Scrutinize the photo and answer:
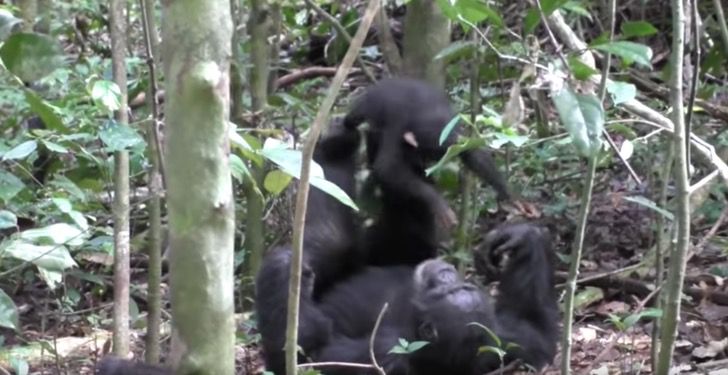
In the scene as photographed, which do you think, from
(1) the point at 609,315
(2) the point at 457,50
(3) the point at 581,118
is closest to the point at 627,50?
(3) the point at 581,118

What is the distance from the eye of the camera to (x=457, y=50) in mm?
3916

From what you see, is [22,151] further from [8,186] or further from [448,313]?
[448,313]

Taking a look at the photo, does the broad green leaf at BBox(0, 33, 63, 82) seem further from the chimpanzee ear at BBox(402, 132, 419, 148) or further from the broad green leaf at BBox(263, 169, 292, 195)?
the chimpanzee ear at BBox(402, 132, 419, 148)

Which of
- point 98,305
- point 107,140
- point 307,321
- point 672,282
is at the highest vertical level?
point 107,140

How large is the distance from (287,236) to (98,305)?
907 millimetres

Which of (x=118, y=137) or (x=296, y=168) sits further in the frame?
(x=118, y=137)

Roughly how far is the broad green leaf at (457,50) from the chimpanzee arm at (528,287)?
656 mm

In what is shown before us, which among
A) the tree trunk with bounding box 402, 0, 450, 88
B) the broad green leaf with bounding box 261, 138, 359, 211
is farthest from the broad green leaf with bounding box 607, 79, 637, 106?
the tree trunk with bounding box 402, 0, 450, 88

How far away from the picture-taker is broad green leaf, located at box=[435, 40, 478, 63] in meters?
3.74

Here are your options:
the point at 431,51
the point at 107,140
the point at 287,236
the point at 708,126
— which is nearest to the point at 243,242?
the point at 287,236

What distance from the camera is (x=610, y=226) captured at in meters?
5.55

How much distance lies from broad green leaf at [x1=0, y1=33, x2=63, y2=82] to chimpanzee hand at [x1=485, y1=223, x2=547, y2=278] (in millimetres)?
1834

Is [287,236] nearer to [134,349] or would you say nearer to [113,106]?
[134,349]

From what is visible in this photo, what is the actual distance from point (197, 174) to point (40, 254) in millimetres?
1087
